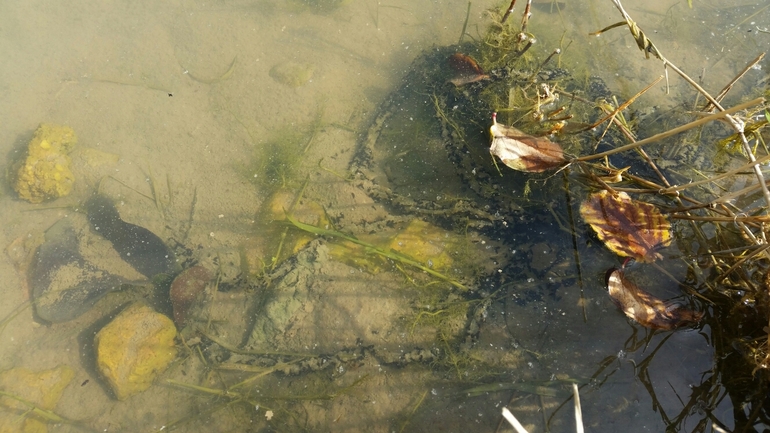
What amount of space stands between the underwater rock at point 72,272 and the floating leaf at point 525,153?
9.28 ft

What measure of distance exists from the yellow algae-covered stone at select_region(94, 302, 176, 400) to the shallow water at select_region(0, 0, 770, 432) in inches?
4.3

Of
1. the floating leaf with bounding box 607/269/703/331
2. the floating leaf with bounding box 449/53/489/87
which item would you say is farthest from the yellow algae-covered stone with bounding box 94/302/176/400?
the floating leaf with bounding box 607/269/703/331

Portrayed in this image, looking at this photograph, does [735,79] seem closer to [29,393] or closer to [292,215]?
Answer: [292,215]

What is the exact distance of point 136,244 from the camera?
11.3 feet

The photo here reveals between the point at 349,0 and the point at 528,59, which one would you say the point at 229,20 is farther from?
the point at 528,59

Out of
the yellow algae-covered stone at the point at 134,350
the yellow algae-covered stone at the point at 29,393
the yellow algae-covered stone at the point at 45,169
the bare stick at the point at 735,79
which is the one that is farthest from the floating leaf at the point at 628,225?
the yellow algae-covered stone at the point at 45,169

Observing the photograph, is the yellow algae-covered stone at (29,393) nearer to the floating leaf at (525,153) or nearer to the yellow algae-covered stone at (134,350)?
the yellow algae-covered stone at (134,350)

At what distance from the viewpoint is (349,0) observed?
425 centimetres

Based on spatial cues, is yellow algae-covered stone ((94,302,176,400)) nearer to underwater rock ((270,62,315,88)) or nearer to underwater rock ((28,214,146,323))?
underwater rock ((28,214,146,323))

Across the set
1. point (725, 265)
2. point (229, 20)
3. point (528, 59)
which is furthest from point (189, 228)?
point (725, 265)

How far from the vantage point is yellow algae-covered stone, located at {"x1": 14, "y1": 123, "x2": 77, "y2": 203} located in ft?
12.2

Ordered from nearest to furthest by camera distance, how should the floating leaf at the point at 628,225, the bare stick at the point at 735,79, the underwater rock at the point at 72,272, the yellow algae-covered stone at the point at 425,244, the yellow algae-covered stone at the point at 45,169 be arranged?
1. the bare stick at the point at 735,79
2. the floating leaf at the point at 628,225
3. the yellow algae-covered stone at the point at 425,244
4. the underwater rock at the point at 72,272
5. the yellow algae-covered stone at the point at 45,169

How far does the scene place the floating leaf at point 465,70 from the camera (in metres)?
3.18

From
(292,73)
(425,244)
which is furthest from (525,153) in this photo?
(292,73)
